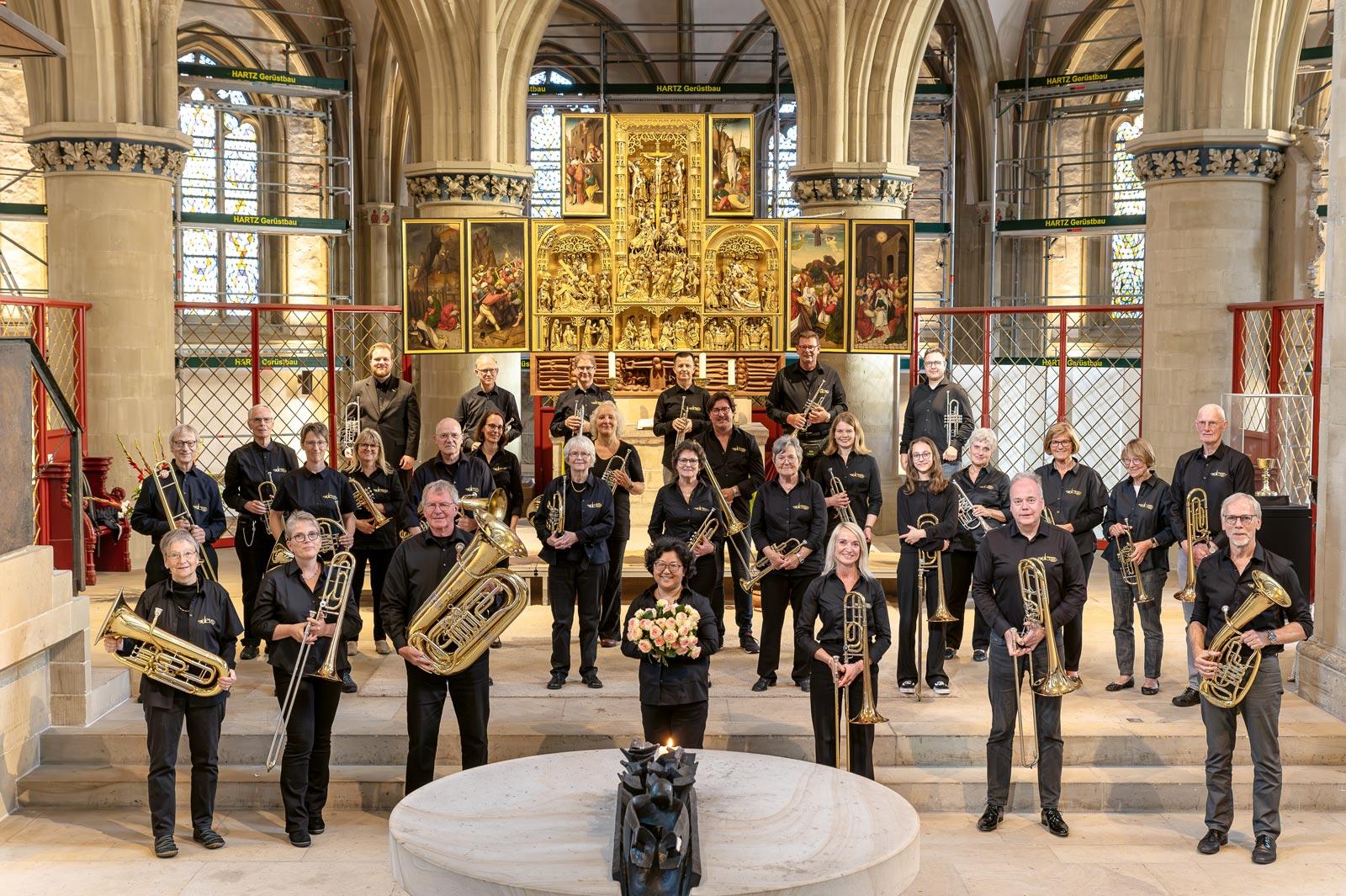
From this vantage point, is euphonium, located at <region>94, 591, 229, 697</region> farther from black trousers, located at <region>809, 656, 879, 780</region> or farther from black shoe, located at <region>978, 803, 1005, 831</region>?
black shoe, located at <region>978, 803, 1005, 831</region>

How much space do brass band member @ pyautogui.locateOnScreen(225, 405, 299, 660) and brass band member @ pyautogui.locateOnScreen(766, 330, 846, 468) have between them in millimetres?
3861

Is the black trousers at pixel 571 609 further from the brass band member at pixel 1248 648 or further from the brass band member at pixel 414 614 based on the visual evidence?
the brass band member at pixel 1248 648

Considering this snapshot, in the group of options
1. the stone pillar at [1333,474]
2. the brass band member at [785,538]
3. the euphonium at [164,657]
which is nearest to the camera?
the euphonium at [164,657]

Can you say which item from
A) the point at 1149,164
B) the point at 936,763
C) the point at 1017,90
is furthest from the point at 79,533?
the point at 1017,90

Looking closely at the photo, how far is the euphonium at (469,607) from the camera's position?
7445mm

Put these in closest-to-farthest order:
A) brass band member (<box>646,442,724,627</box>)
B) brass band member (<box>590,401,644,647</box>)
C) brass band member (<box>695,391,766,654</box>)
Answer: brass band member (<box>646,442,724,627</box>) < brass band member (<box>590,401,644,647</box>) < brass band member (<box>695,391,766,654</box>)

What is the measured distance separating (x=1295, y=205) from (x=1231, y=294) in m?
0.96

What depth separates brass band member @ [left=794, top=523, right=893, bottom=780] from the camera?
771cm

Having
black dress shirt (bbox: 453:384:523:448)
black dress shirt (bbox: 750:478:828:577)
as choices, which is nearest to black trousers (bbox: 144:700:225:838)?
black dress shirt (bbox: 750:478:828:577)

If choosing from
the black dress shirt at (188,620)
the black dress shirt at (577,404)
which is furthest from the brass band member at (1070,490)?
the black dress shirt at (188,620)

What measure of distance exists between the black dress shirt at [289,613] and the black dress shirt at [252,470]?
2547 millimetres

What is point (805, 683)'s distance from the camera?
9.61 metres

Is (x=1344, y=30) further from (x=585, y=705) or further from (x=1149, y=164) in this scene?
(x=585, y=705)

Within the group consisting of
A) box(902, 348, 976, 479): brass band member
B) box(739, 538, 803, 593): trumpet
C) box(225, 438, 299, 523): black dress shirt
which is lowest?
box(739, 538, 803, 593): trumpet
